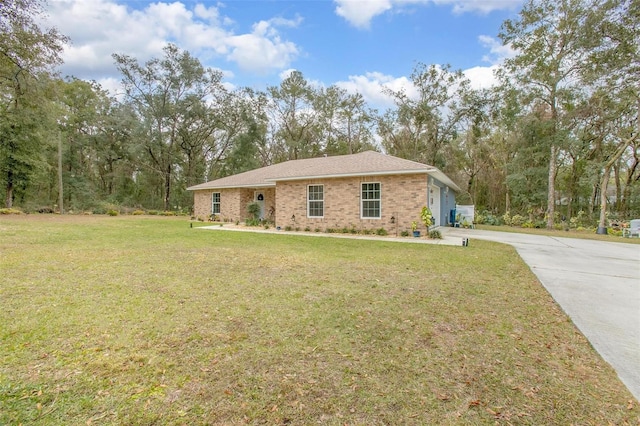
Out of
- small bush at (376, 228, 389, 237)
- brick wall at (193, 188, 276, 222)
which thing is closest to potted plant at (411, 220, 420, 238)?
small bush at (376, 228, 389, 237)

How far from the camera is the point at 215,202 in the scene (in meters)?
20.4

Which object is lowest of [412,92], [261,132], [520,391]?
[520,391]

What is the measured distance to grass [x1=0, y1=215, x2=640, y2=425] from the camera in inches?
81.0

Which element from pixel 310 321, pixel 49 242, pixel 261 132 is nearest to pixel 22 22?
pixel 49 242

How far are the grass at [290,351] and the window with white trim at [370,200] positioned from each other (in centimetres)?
711

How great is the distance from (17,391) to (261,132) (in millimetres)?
31792

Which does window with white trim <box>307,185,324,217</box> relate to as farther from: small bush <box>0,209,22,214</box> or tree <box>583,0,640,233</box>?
small bush <box>0,209,22,214</box>

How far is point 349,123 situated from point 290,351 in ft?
103

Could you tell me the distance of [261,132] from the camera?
1261 inches

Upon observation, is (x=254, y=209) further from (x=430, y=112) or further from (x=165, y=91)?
(x=165, y=91)

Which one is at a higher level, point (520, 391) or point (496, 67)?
point (496, 67)

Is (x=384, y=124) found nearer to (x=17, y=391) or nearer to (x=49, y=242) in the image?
(x=49, y=242)

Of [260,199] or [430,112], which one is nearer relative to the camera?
[260,199]

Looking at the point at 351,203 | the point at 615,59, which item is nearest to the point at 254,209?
the point at 351,203
